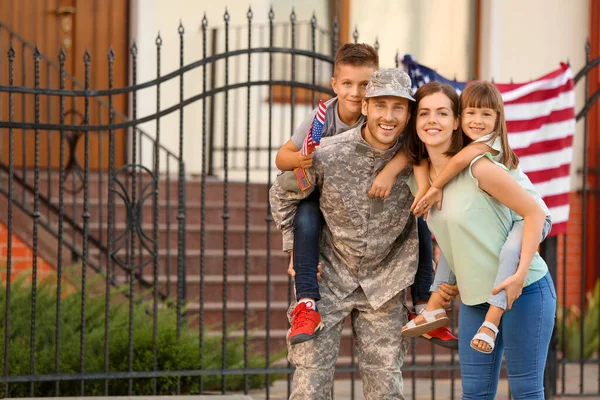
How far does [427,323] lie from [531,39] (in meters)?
7.33

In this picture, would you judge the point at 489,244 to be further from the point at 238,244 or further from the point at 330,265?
the point at 238,244

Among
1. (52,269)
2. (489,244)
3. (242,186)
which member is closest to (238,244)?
(242,186)

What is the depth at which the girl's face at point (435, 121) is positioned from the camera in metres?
4.01

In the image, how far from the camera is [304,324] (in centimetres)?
401

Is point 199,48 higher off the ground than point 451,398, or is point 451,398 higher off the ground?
point 199,48

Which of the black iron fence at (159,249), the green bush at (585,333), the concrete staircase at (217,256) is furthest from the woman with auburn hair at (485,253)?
the green bush at (585,333)

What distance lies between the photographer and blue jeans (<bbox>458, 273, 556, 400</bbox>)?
3865 millimetres

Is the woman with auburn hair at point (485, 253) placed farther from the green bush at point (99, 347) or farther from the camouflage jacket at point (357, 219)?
the green bush at point (99, 347)

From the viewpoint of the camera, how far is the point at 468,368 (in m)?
3.99

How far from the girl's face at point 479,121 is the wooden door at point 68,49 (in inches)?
230

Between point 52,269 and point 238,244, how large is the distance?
1632 mm

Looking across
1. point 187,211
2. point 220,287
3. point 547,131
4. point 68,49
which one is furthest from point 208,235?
point 547,131

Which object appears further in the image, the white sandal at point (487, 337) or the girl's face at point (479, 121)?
the girl's face at point (479, 121)

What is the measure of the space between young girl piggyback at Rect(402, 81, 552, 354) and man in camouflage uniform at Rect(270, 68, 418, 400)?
0.56 ft
